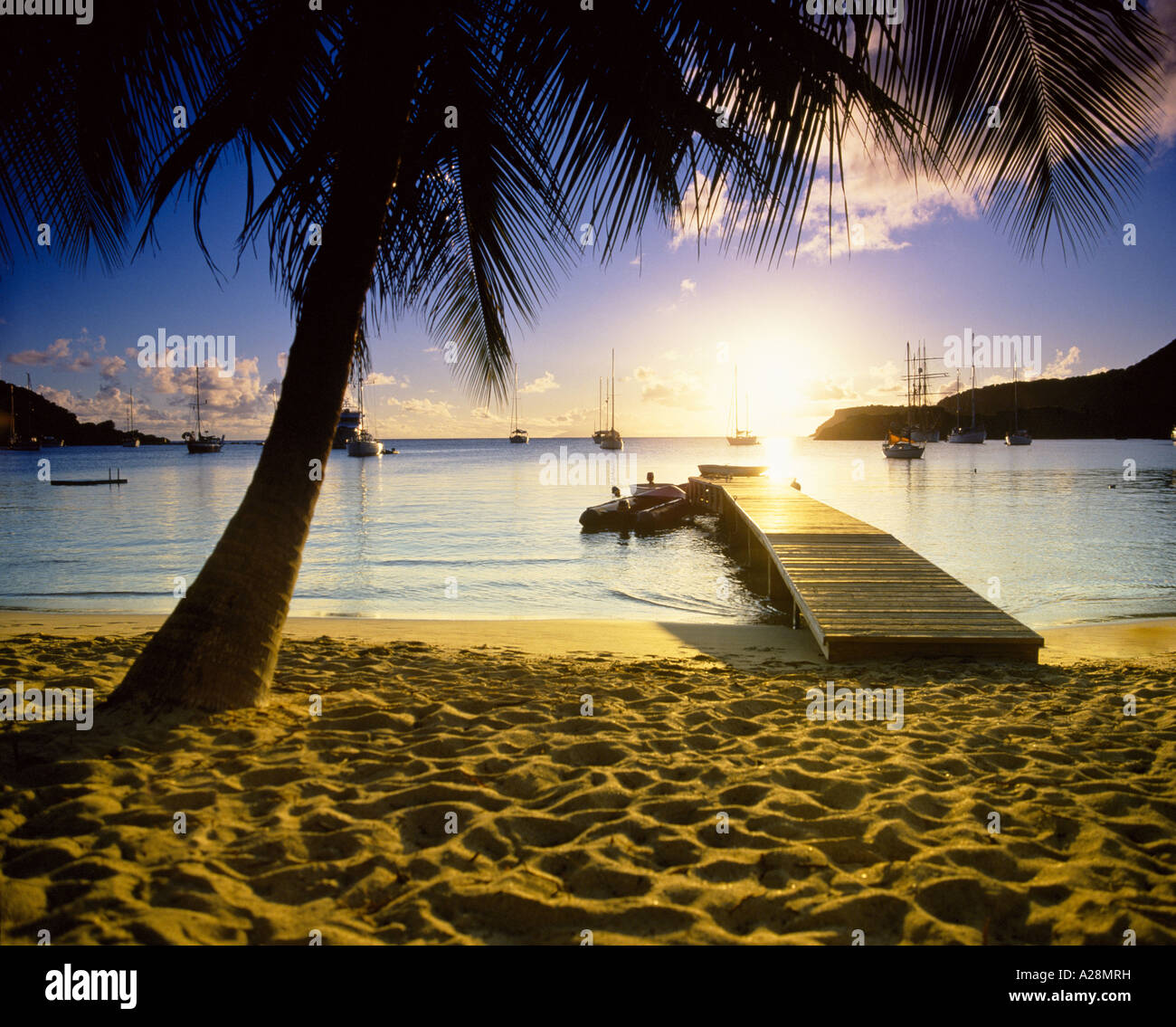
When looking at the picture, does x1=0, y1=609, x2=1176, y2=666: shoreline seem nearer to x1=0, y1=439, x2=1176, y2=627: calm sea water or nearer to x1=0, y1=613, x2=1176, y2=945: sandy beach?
x1=0, y1=439, x2=1176, y2=627: calm sea water

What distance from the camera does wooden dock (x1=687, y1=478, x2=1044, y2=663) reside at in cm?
732

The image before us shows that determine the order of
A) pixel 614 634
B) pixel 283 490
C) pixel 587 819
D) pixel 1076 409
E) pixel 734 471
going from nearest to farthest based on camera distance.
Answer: pixel 587 819
pixel 283 490
pixel 614 634
pixel 734 471
pixel 1076 409

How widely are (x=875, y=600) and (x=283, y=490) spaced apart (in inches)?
288

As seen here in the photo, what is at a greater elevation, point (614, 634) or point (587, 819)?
point (587, 819)

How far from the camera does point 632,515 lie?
2448cm

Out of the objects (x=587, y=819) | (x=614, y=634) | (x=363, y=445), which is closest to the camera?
(x=587, y=819)

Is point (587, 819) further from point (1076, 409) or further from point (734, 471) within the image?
point (1076, 409)

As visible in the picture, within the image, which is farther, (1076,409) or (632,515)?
(1076,409)

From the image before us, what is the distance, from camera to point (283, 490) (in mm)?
4262

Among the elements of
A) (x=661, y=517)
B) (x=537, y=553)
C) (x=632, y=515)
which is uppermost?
(x=632, y=515)

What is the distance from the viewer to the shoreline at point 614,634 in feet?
28.8

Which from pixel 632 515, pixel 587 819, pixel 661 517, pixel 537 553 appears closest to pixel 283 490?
pixel 587 819
